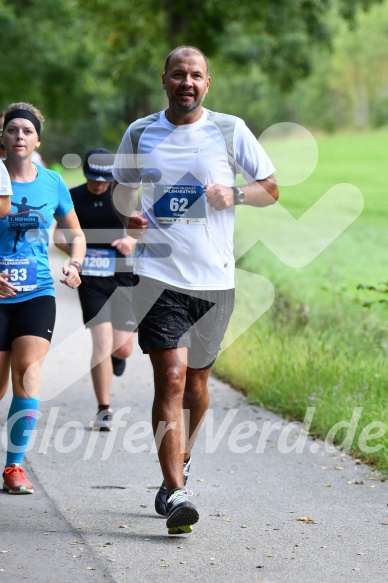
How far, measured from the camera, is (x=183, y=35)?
24312 mm

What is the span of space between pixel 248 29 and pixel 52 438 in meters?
21.6

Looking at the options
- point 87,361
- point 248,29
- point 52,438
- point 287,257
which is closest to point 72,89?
point 248,29

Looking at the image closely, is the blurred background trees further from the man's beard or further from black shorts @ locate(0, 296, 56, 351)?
the man's beard

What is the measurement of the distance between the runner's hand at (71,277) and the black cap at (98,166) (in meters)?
2.16

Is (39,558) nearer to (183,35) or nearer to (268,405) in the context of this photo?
(268,405)

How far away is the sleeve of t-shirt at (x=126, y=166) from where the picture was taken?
225 inches

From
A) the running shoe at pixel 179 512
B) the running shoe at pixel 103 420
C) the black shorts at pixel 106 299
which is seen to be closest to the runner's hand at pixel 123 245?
the black shorts at pixel 106 299

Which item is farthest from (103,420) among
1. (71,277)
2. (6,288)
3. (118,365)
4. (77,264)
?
(6,288)

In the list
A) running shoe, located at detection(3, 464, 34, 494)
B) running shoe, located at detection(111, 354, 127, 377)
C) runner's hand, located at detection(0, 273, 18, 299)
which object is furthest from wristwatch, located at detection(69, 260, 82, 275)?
running shoe, located at detection(111, 354, 127, 377)

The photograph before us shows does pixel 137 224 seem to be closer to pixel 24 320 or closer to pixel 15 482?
pixel 24 320

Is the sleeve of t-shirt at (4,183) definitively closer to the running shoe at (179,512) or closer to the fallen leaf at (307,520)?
the running shoe at (179,512)

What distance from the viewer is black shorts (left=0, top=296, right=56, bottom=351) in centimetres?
614

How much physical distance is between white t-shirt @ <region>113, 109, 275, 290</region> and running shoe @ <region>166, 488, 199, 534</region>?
3.27 feet

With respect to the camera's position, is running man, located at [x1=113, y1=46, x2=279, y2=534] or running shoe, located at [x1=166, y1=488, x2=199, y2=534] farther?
running man, located at [x1=113, y1=46, x2=279, y2=534]
